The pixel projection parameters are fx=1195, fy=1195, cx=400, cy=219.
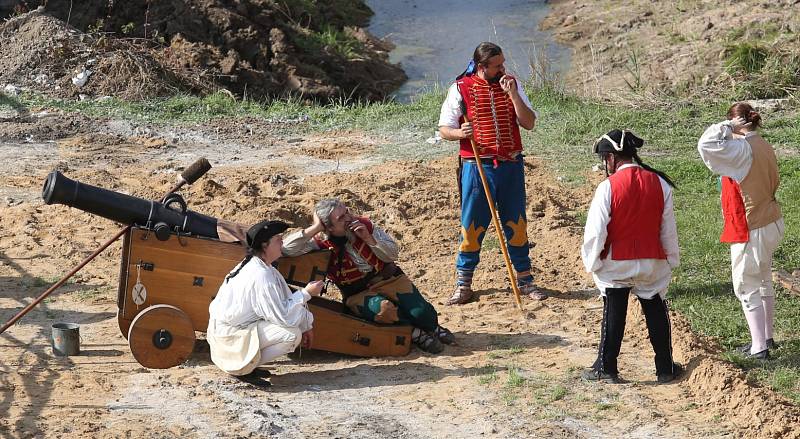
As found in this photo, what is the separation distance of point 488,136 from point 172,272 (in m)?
2.57

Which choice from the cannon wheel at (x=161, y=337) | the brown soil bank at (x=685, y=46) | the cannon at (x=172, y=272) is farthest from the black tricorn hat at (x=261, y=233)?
the brown soil bank at (x=685, y=46)

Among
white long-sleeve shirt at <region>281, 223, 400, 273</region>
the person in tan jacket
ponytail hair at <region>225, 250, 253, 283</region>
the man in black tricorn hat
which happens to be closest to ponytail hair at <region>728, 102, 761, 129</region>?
the person in tan jacket

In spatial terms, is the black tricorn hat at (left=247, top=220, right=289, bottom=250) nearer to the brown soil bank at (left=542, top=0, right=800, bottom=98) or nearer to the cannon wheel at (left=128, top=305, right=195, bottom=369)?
the cannon wheel at (left=128, top=305, right=195, bottom=369)

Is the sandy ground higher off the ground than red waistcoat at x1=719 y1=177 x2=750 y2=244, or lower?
lower

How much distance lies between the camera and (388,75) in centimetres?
2092

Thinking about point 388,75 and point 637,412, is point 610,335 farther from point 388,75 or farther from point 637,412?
point 388,75

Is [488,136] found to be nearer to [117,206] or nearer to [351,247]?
[351,247]

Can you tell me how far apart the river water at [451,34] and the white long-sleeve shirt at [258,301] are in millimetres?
12054

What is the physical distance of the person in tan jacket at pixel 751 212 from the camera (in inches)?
289

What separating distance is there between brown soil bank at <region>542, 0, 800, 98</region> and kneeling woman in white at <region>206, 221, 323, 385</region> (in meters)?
9.60

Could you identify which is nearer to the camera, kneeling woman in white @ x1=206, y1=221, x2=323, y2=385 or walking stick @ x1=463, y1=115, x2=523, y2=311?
kneeling woman in white @ x1=206, y1=221, x2=323, y2=385

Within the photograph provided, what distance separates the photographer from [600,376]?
23.8 feet

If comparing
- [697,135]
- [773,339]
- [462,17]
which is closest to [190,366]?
[773,339]

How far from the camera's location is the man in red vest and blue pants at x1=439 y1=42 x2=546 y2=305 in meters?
8.73
